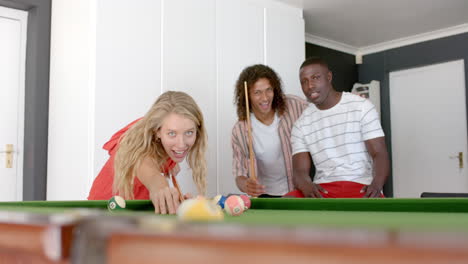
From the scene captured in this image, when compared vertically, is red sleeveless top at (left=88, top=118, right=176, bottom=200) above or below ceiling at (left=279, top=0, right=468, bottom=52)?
below

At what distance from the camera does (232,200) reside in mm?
1414

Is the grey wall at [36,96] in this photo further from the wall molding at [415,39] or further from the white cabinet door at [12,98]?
the wall molding at [415,39]

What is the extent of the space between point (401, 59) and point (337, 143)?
3418 millimetres

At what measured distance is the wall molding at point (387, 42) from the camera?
5368 millimetres

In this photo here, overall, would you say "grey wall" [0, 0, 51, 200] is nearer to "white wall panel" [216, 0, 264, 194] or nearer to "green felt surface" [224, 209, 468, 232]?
"white wall panel" [216, 0, 264, 194]

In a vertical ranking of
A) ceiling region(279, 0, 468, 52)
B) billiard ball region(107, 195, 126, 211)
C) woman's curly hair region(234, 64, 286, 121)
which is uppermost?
ceiling region(279, 0, 468, 52)

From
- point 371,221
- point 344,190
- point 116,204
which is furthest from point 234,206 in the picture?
point 344,190

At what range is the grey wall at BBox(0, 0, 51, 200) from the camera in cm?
341

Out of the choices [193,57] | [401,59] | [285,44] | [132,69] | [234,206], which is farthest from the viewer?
[401,59]

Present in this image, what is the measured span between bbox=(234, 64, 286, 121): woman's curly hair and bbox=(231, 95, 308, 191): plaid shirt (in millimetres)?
56

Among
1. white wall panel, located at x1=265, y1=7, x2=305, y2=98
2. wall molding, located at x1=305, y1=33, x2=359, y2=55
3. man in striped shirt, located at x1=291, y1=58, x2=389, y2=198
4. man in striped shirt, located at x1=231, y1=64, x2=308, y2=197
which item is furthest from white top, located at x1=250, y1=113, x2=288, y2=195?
wall molding, located at x1=305, y1=33, x2=359, y2=55

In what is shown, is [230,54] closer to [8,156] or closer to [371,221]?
[8,156]

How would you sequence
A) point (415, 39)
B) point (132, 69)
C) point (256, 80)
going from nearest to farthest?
1. point (256, 80)
2. point (132, 69)
3. point (415, 39)

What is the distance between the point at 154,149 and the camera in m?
2.04
